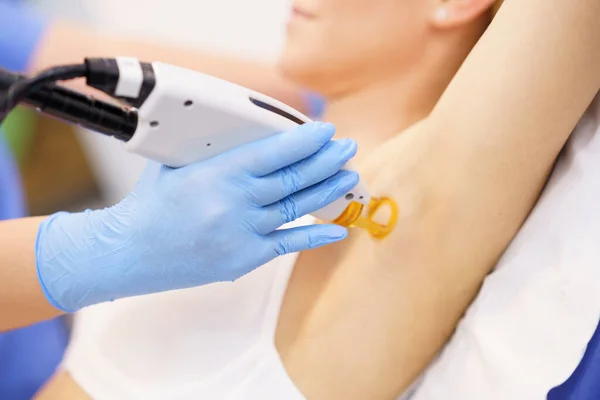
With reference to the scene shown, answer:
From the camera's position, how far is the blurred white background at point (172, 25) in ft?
5.98

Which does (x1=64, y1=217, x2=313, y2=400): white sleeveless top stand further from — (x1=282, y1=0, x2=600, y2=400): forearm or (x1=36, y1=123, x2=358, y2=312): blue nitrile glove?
(x1=36, y1=123, x2=358, y2=312): blue nitrile glove

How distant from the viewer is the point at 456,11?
2.93 feet

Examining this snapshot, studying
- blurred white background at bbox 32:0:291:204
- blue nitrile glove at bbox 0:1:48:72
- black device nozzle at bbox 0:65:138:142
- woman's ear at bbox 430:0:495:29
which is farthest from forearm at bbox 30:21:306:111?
black device nozzle at bbox 0:65:138:142

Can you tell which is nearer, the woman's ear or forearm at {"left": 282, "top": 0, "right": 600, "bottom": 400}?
forearm at {"left": 282, "top": 0, "right": 600, "bottom": 400}

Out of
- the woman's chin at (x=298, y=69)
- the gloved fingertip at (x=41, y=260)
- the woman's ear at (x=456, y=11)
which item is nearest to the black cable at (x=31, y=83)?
the gloved fingertip at (x=41, y=260)

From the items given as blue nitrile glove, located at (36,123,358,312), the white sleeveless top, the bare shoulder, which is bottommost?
the bare shoulder

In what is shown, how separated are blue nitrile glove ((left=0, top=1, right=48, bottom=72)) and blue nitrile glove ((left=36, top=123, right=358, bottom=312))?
2.37ft

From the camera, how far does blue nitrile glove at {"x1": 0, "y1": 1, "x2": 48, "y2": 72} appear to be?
4.32 feet

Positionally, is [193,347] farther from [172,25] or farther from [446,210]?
[172,25]

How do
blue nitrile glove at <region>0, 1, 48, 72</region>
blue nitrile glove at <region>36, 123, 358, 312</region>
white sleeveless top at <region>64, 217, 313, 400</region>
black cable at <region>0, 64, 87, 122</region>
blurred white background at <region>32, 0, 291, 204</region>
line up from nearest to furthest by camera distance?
black cable at <region>0, 64, 87, 122</region>
blue nitrile glove at <region>36, 123, 358, 312</region>
white sleeveless top at <region>64, 217, 313, 400</region>
blue nitrile glove at <region>0, 1, 48, 72</region>
blurred white background at <region>32, 0, 291, 204</region>

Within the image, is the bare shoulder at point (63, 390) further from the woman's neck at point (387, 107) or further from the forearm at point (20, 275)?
the woman's neck at point (387, 107)

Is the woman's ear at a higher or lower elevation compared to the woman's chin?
higher

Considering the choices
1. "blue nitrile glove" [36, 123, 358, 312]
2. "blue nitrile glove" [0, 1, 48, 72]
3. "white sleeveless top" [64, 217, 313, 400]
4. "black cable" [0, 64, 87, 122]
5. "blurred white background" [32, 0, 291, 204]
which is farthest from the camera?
"blurred white background" [32, 0, 291, 204]

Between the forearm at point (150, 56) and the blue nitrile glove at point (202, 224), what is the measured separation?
2.26ft
